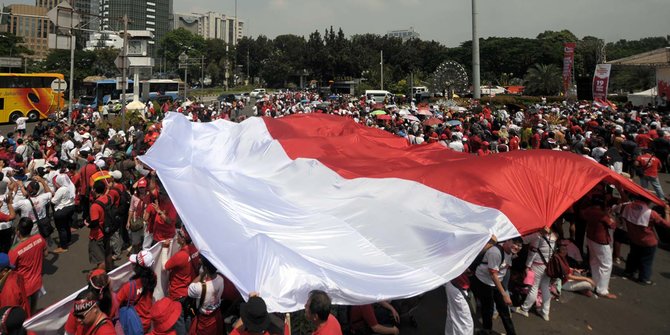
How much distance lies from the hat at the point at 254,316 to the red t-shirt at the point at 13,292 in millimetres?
2693

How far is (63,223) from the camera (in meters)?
7.92

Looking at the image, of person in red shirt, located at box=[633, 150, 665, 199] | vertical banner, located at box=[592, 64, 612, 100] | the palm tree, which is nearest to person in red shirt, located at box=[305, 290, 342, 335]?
person in red shirt, located at box=[633, 150, 665, 199]

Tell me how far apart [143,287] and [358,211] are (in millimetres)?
2759

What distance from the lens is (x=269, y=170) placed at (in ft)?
26.3

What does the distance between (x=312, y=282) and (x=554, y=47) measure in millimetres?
81223

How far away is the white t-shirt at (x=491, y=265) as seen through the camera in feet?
15.8

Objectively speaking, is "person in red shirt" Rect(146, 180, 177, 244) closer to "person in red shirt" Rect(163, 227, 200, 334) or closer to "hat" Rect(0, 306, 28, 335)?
"person in red shirt" Rect(163, 227, 200, 334)

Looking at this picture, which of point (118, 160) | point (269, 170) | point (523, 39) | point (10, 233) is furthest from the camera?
point (523, 39)

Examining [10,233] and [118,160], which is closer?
[10,233]

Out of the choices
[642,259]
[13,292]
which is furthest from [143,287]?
[642,259]

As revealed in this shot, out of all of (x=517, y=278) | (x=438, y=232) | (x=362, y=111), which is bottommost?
(x=517, y=278)

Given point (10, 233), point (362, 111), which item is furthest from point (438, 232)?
point (362, 111)

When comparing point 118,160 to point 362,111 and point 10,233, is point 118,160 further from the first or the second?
point 362,111

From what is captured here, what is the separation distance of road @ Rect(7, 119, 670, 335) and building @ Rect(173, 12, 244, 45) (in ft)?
510
